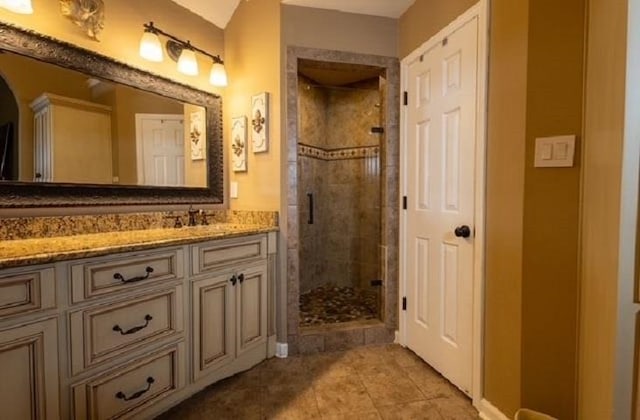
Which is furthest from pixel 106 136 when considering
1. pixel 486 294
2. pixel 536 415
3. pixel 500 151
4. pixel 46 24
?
pixel 536 415

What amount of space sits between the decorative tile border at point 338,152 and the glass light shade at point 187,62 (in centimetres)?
146

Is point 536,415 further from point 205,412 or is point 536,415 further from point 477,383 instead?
point 205,412

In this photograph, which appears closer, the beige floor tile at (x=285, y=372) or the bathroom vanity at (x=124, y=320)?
the bathroom vanity at (x=124, y=320)

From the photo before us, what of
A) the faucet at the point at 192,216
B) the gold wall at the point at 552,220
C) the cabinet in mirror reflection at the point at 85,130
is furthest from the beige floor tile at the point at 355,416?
the cabinet in mirror reflection at the point at 85,130

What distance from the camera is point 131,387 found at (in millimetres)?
1512

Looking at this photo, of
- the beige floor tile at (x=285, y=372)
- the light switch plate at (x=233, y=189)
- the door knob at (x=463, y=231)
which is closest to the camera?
the door knob at (x=463, y=231)

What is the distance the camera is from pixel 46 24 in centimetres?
169

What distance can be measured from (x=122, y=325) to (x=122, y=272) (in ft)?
0.77

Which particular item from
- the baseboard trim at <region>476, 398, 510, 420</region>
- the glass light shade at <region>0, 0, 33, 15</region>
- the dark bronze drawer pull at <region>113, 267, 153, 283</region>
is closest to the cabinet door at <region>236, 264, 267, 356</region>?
the dark bronze drawer pull at <region>113, 267, 153, 283</region>

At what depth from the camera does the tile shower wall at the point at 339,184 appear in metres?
3.67

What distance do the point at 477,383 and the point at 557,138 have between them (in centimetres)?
124

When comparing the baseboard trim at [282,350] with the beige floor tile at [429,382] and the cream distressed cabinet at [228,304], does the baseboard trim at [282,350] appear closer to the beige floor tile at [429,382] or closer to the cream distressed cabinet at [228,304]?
the cream distressed cabinet at [228,304]

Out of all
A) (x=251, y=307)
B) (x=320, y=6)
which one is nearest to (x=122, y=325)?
(x=251, y=307)

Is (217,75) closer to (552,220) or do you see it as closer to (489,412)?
(552,220)
